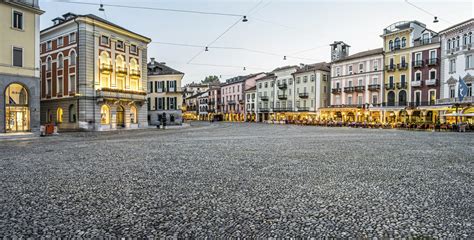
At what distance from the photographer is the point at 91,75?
105 feet

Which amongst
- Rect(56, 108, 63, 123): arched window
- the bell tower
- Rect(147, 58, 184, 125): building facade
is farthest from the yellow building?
Rect(56, 108, 63, 123): arched window

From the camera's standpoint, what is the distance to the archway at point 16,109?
75.3ft

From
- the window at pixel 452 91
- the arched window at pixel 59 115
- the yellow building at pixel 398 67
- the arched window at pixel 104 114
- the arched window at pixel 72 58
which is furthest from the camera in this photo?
the yellow building at pixel 398 67

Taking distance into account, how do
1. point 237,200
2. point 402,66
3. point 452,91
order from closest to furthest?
1. point 237,200
2. point 452,91
3. point 402,66

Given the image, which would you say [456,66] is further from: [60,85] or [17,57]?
[60,85]

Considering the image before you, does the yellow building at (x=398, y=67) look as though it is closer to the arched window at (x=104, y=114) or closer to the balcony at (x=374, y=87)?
the balcony at (x=374, y=87)

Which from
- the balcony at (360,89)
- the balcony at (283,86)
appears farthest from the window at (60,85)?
the balcony at (360,89)

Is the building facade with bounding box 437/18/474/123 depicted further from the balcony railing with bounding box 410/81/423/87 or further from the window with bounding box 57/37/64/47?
the window with bounding box 57/37/64/47

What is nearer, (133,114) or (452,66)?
(133,114)

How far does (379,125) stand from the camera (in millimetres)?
40594

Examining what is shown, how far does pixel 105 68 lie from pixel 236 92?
54.0 metres

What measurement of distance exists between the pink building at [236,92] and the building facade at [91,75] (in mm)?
45170

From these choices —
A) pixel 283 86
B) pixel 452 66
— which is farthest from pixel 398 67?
pixel 283 86

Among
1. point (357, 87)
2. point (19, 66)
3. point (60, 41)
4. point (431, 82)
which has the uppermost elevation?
point (60, 41)
